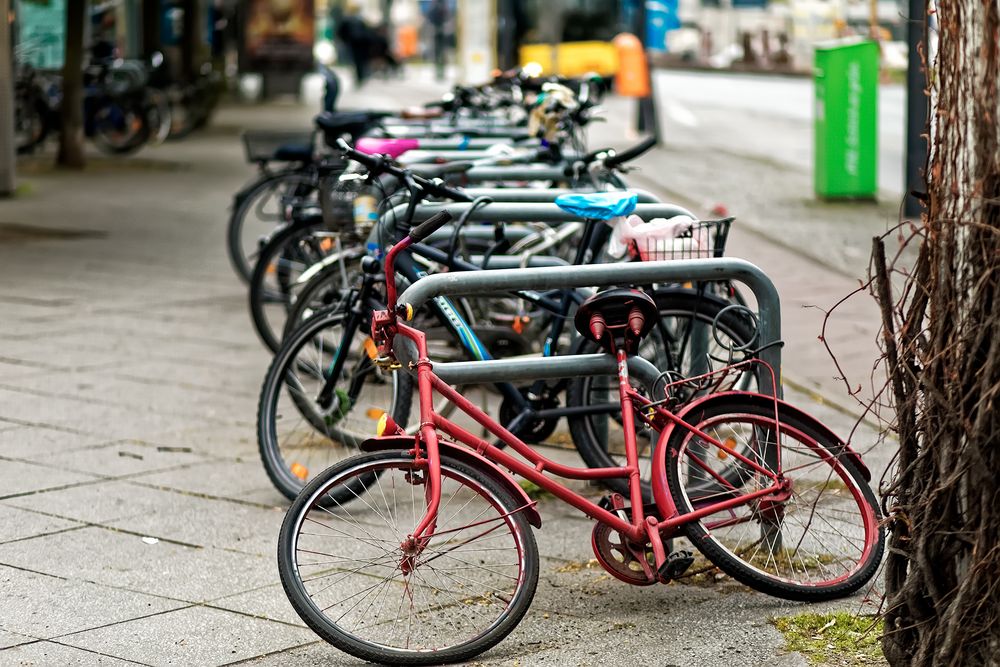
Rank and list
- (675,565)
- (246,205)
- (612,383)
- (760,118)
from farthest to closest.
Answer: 1. (760,118)
2. (246,205)
3. (612,383)
4. (675,565)

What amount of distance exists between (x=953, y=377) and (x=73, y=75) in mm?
12681

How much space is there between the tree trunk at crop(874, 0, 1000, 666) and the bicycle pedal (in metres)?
0.60

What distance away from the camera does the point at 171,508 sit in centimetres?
492

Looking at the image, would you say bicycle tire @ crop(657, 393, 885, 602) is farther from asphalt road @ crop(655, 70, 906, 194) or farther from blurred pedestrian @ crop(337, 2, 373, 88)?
blurred pedestrian @ crop(337, 2, 373, 88)

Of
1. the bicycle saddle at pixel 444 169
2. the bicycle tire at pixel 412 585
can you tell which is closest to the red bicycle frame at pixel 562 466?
A: the bicycle tire at pixel 412 585

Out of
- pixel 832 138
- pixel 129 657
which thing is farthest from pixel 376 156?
pixel 832 138

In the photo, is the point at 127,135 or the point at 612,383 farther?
the point at 127,135

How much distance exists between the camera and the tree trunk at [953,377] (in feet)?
9.62

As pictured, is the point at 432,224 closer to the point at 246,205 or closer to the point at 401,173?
the point at 401,173

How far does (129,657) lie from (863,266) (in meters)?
7.18

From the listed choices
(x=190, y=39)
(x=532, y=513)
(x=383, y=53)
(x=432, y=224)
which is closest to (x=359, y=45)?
(x=383, y=53)

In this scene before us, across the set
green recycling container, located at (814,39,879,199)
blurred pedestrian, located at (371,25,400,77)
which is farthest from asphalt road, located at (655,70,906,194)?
blurred pedestrian, located at (371,25,400,77)

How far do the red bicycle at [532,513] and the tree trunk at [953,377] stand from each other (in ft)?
2.31

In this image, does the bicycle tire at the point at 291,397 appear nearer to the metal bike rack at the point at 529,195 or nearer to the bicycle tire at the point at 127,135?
the metal bike rack at the point at 529,195
